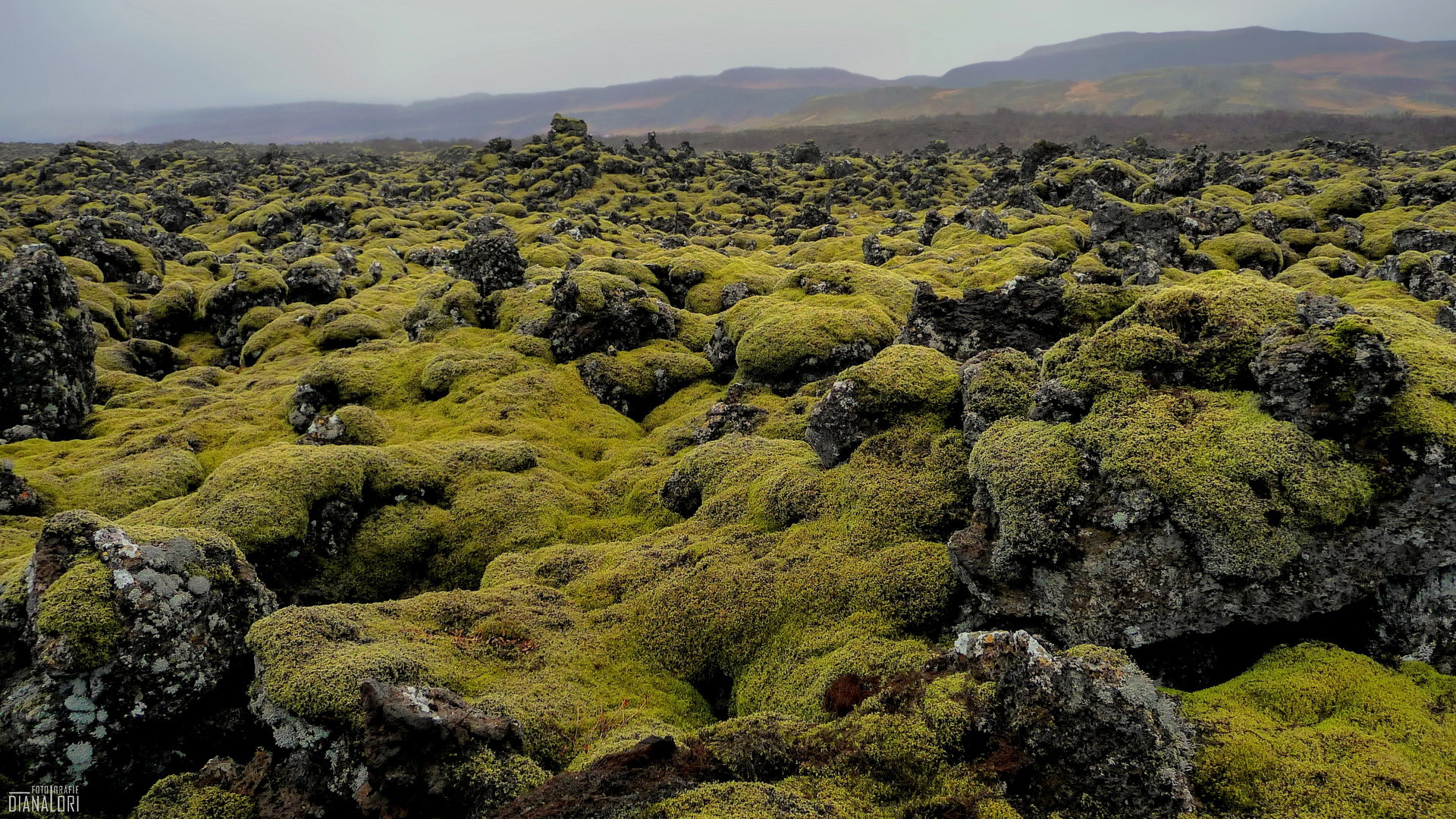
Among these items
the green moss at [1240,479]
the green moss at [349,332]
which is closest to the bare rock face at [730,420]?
the green moss at [1240,479]

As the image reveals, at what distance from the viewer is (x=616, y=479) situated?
14.0 metres

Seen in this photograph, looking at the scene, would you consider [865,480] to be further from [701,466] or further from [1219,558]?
[1219,558]

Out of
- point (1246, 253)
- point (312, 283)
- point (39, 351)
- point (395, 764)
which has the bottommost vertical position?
point (395, 764)

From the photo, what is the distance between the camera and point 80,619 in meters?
6.94

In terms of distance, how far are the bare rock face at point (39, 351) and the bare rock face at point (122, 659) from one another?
14519 mm

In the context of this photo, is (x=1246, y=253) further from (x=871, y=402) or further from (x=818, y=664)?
(x=818, y=664)

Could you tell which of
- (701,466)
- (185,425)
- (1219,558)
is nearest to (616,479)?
(701,466)

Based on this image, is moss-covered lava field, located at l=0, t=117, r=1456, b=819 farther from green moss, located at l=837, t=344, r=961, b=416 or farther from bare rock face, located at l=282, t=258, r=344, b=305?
bare rock face, located at l=282, t=258, r=344, b=305

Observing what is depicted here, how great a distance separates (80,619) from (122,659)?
566mm

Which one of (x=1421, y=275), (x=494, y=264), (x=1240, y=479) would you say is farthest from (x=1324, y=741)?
(x=494, y=264)

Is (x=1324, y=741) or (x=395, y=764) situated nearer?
(x=1324, y=741)

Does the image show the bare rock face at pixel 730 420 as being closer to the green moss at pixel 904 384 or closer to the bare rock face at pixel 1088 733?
the green moss at pixel 904 384

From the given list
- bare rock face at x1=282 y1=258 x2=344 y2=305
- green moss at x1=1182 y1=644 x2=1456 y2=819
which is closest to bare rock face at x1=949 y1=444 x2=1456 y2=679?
green moss at x1=1182 y1=644 x2=1456 y2=819

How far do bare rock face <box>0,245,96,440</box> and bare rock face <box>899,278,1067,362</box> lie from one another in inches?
860
